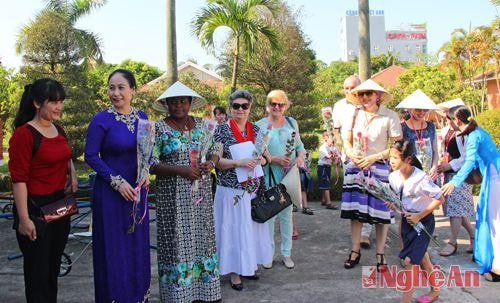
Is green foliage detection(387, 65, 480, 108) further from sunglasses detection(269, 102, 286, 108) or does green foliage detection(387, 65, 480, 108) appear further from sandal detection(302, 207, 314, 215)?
sunglasses detection(269, 102, 286, 108)

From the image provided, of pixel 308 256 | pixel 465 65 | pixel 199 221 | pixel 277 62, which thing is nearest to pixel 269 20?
pixel 277 62

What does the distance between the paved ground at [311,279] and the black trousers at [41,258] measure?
0.84 m

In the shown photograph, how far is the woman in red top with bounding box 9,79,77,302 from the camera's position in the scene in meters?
3.14

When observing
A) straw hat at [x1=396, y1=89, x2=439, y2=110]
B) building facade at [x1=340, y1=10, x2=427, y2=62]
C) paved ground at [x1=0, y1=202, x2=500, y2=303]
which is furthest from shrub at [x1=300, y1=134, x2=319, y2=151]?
building facade at [x1=340, y1=10, x2=427, y2=62]

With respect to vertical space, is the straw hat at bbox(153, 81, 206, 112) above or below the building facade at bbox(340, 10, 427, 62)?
below

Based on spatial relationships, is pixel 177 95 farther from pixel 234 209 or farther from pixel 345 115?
pixel 345 115

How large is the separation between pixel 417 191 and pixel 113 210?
7.97 ft

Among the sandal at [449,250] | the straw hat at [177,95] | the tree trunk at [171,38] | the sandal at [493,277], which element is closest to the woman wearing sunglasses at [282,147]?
the straw hat at [177,95]

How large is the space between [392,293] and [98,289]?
8.41 ft

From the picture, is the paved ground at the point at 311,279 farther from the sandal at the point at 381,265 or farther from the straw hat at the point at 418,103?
the straw hat at the point at 418,103

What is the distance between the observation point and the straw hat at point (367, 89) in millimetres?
4645

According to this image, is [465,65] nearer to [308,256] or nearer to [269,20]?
[269,20]

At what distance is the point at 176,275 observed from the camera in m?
3.75

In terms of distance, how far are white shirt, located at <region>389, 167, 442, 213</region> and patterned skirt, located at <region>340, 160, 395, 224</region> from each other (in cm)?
85
